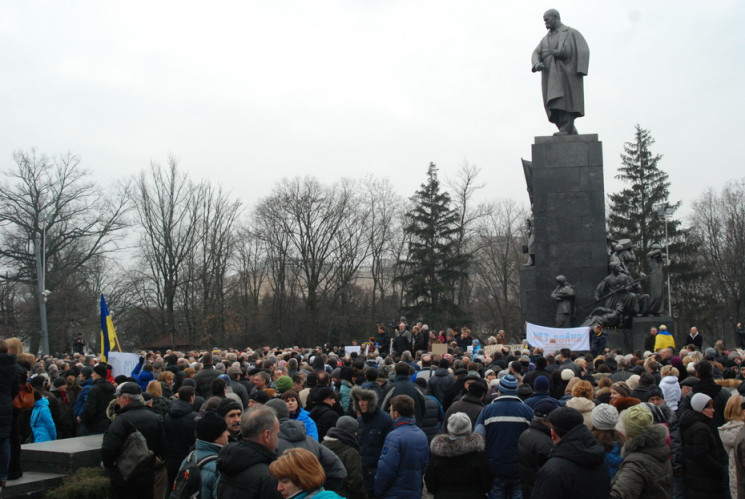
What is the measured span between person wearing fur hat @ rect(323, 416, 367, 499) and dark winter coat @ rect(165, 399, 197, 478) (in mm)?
1861

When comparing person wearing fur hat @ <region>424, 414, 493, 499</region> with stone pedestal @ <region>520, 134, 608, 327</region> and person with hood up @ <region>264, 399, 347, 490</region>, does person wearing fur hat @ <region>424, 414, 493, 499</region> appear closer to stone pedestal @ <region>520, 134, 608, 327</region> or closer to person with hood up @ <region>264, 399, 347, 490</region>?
person with hood up @ <region>264, 399, 347, 490</region>

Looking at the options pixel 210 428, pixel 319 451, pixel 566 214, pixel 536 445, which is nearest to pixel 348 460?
pixel 319 451

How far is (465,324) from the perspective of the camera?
47656mm

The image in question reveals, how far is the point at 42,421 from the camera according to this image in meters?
10.0

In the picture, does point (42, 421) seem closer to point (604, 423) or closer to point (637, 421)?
point (604, 423)

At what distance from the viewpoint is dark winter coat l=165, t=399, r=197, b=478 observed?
7.67 metres

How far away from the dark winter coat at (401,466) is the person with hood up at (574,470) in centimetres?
176

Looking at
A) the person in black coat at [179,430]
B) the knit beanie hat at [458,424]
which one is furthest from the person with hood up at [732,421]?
the person in black coat at [179,430]

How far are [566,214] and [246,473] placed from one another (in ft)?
61.0

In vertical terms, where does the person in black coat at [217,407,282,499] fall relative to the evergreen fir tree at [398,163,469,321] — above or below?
below

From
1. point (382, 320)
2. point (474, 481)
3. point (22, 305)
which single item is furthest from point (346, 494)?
point (382, 320)

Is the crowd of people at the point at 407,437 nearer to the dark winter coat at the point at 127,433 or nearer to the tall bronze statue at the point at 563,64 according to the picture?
the dark winter coat at the point at 127,433

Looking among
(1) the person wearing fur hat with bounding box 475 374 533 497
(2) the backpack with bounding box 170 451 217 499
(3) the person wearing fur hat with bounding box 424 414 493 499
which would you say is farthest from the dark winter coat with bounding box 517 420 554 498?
Result: (2) the backpack with bounding box 170 451 217 499

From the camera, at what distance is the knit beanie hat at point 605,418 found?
5824 millimetres
